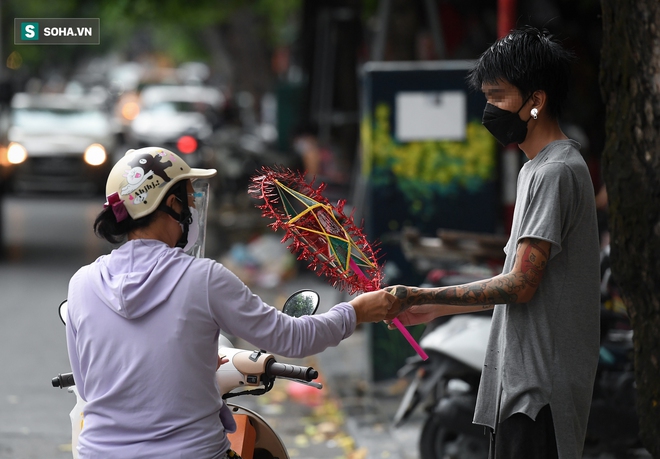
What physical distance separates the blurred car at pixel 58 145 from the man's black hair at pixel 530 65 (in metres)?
18.1

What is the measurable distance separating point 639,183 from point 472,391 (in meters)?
1.86

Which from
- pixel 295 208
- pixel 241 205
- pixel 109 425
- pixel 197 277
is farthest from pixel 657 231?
pixel 241 205

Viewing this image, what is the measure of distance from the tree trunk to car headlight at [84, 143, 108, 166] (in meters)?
17.9

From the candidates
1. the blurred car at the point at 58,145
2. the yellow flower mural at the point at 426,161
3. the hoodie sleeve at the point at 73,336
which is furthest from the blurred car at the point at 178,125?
the hoodie sleeve at the point at 73,336

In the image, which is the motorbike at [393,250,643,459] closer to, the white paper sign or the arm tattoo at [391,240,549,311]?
the arm tattoo at [391,240,549,311]

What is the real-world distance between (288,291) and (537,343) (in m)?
8.37

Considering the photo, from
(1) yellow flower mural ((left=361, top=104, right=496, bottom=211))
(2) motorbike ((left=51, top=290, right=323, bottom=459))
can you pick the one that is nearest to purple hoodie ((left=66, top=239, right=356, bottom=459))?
(2) motorbike ((left=51, top=290, right=323, bottom=459))

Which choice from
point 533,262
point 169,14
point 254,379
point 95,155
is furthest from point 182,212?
point 169,14

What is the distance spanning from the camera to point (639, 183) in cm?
332

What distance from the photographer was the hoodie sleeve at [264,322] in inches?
98.7

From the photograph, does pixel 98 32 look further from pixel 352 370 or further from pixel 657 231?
pixel 352 370

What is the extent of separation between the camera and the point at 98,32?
4.68 m

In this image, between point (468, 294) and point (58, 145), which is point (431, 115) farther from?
point (58, 145)

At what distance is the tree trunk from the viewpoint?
329 centimetres
